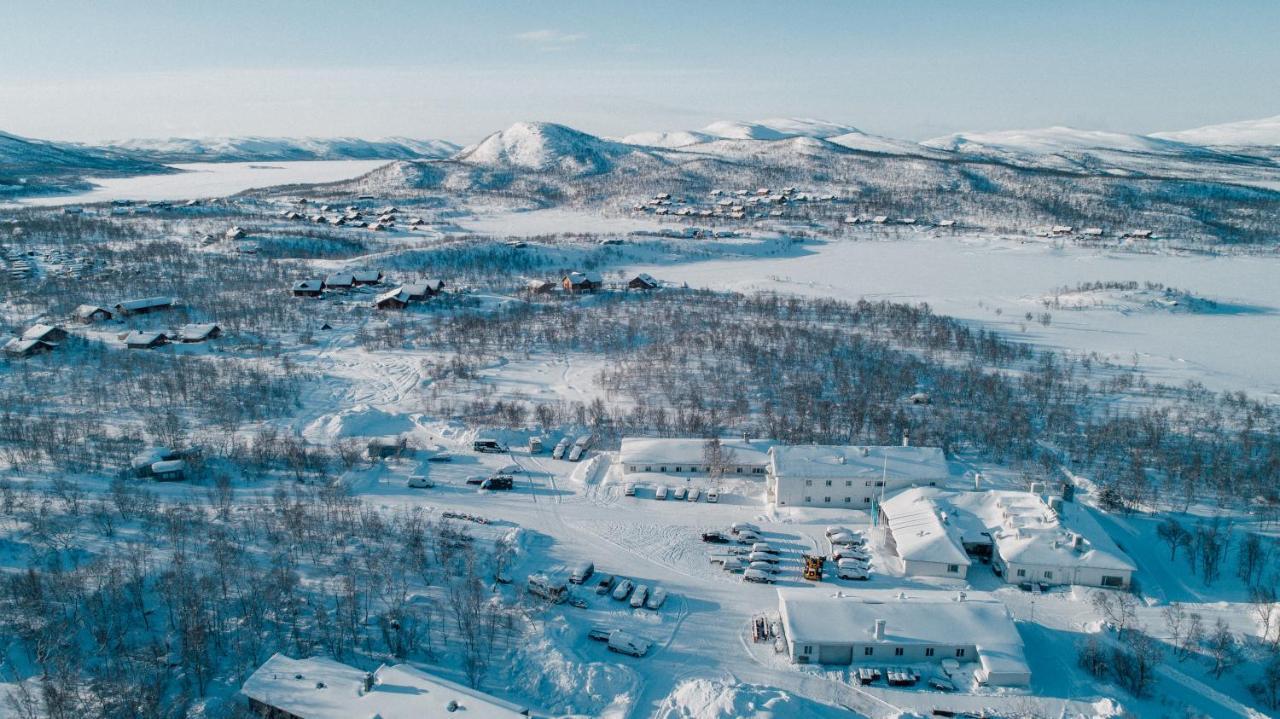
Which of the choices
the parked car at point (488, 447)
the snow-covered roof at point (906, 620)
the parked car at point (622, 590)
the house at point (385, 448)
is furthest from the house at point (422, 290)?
the snow-covered roof at point (906, 620)

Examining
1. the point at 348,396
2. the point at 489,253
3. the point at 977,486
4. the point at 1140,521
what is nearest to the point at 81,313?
the point at 348,396

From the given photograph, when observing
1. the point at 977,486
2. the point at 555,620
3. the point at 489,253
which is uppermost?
the point at 489,253

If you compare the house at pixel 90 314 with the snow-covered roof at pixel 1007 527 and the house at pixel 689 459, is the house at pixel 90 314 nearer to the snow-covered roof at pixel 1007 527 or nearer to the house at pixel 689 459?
the house at pixel 689 459

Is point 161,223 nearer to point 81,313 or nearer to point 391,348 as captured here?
point 81,313

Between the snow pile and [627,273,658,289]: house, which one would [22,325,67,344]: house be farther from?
the snow pile

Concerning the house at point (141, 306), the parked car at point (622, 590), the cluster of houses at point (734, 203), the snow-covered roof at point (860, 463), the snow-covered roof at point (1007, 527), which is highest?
the cluster of houses at point (734, 203)

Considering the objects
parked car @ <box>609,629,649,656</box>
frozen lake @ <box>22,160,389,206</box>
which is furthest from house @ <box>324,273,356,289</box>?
frozen lake @ <box>22,160,389,206</box>

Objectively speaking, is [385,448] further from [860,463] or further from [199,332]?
[199,332]
